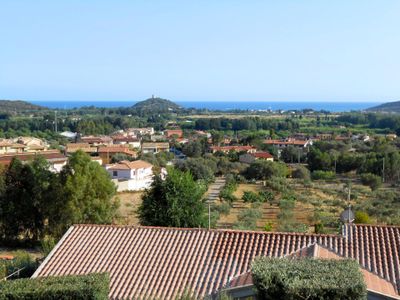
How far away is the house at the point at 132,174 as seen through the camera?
4344 cm

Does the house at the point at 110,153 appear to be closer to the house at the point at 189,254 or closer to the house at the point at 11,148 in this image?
the house at the point at 11,148

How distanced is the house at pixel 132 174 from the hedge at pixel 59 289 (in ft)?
113

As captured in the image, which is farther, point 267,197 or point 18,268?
point 267,197

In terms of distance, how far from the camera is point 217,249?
11430 millimetres

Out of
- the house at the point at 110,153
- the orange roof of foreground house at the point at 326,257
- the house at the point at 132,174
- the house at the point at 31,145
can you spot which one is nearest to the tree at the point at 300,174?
the house at the point at 132,174

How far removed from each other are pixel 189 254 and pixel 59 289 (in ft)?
12.8

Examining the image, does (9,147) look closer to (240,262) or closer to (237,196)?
(237,196)

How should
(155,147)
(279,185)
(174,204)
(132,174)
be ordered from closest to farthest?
(174,204) < (279,185) < (132,174) < (155,147)

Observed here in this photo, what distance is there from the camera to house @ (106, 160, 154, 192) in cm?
4344

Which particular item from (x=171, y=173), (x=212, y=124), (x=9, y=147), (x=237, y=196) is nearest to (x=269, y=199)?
(x=237, y=196)

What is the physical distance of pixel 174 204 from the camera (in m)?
20.0

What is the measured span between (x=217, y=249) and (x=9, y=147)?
5697cm

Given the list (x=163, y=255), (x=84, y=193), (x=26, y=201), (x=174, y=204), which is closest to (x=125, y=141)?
(x=26, y=201)

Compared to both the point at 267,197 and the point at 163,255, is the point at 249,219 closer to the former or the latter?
the point at 267,197
